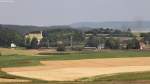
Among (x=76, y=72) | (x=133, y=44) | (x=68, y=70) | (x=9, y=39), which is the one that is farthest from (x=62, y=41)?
(x=76, y=72)

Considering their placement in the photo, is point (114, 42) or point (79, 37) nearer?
point (114, 42)

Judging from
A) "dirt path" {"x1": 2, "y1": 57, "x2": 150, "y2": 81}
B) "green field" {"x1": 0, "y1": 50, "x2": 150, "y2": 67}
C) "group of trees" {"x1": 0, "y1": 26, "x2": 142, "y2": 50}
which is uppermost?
"dirt path" {"x1": 2, "y1": 57, "x2": 150, "y2": 81}

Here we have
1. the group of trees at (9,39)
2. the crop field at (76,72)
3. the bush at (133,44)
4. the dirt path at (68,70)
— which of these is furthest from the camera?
the group of trees at (9,39)

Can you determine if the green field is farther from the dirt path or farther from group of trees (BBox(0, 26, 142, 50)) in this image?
group of trees (BBox(0, 26, 142, 50))

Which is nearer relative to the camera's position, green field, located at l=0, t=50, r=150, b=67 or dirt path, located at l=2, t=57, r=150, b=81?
dirt path, located at l=2, t=57, r=150, b=81

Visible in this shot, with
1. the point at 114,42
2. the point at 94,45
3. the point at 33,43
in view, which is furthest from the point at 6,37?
the point at 114,42

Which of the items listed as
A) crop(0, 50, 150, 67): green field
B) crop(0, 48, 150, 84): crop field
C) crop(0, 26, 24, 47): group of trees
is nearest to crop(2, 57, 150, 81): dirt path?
crop(0, 48, 150, 84): crop field

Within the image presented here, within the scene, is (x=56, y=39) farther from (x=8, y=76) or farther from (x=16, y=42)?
(x=8, y=76)

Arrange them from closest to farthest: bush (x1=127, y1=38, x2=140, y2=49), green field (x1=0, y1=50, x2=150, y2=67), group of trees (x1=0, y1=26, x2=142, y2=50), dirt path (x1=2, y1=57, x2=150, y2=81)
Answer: dirt path (x1=2, y1=57, x2=150, y2=81) → green field (x1=0, y1=50, x2=150, y2=67) → bush (x1=127, y1=38, x2=140, y2=49) → group of trees (x1=0, y1=26, x2=142, y2=50)

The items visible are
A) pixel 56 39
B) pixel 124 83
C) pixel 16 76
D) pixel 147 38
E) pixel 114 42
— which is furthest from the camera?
pixel 56 39

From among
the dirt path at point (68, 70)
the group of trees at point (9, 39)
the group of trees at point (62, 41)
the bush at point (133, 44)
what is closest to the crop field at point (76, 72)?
the dirt path at point (68, 70)

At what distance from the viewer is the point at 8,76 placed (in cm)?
4312

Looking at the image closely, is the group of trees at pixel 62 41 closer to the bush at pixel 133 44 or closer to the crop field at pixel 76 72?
the bush at pixel 133 44

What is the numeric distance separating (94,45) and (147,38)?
2203cm
